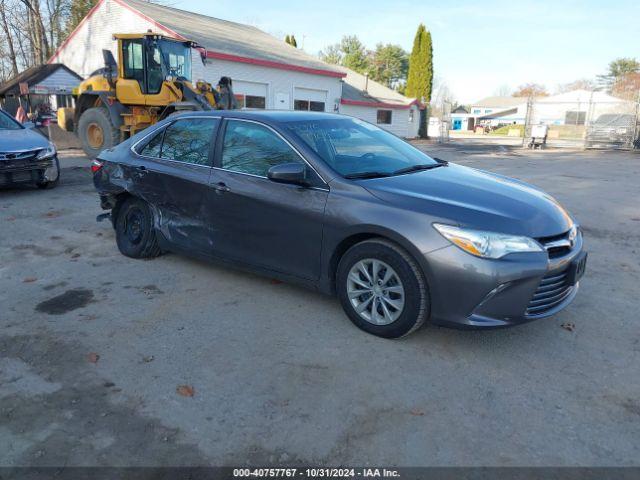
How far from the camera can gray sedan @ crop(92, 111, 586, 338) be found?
3.33 m

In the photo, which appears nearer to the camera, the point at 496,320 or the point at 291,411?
the point at 291,411

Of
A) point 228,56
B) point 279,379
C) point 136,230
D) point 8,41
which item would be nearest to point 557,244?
point 279,379

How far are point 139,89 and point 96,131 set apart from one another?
2006 millimetres

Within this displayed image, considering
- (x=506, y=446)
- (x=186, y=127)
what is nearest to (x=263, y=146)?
(x=186, y=127)

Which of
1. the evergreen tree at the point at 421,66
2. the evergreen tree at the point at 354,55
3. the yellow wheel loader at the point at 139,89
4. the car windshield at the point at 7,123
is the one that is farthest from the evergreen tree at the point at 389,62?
the car windshield at the point at 7,123

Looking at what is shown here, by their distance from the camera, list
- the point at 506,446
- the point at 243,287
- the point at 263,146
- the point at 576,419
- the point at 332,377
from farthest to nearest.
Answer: the point at 243,287 < the point at 263,146 < the point at 332,377 < the point at 576,419 < the point at 506,446

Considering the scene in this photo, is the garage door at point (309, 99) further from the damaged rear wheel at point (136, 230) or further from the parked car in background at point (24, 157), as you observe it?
the damaged rear wheel at point (136, 230)

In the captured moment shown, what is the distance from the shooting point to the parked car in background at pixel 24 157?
28.2 ft

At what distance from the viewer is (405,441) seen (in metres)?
2.64

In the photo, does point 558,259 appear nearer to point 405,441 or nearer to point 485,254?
point 485,254

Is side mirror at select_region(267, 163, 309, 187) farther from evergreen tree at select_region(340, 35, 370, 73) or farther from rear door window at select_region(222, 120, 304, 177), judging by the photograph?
evergreen tree at select_region(340, 35, 370, 73)

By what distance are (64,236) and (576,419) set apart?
19.9 feet

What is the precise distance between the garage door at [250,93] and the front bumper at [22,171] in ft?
47.4

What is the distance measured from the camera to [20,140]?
29.5 ft
